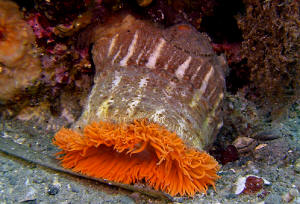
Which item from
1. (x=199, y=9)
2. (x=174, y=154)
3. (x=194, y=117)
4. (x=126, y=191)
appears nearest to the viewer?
(x=174, y=154)

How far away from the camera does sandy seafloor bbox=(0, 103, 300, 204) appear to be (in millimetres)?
2242

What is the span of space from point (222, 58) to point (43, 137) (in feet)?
8.66

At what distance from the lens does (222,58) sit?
3365mm

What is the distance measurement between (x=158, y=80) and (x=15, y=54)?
5.78 feet

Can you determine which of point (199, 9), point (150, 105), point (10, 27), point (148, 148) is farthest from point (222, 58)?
point (10, 27)

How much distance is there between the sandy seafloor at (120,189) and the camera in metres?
2.24

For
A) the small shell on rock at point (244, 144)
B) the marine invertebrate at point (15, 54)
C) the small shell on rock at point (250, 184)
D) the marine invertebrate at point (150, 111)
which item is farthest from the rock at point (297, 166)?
the marine invertebrate at point (15, 54)

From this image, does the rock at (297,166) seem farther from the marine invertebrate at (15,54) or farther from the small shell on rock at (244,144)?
the marine invertebrate at (15,54)

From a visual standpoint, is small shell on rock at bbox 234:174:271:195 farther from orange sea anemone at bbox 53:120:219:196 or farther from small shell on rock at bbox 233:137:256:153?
small shell on rock at bbox 233:137:256:153

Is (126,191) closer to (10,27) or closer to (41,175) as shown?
(41,175)

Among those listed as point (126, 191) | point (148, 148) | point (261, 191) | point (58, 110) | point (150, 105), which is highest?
point (150, 105)

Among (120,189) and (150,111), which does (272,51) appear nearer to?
(150,111)

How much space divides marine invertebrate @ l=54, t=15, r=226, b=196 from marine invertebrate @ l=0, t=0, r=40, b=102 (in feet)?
2.62

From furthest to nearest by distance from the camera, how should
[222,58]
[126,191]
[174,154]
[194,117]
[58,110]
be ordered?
[58,110] < [222,58] < [194,117] < [126,191] < [174,154]
